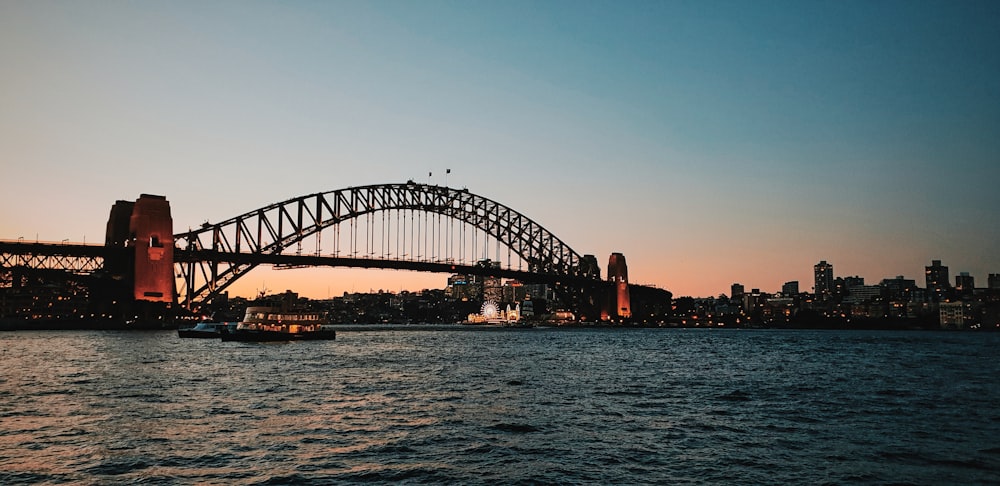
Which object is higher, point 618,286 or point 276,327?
point 618,286

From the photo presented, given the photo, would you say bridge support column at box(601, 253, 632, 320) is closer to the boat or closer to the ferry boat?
the ferry boat

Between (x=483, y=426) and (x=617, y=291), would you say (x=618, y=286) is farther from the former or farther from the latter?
(x=483, y=426)

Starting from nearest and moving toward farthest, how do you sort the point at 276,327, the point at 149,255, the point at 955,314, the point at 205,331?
the point at 276,327
the point at 205,331
the point at 149,255
the point at 955,314

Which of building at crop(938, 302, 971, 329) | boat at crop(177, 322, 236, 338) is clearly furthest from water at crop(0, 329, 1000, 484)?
building at crop(938, 302, 971, 329)

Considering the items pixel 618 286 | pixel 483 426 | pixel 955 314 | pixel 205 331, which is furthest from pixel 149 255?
pixel 955 314

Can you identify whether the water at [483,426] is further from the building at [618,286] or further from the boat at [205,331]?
the building at [618,286]

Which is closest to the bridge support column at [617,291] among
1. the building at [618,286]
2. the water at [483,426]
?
the building at [618,286]

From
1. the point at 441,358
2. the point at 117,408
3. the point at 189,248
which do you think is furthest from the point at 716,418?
the point at 189,248

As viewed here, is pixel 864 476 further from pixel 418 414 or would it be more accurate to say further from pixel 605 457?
pixel 418 414
